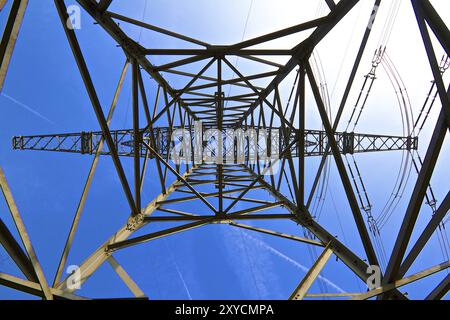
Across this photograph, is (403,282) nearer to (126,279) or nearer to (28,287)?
(126,279)

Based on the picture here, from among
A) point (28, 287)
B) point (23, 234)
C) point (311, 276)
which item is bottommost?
point (311, 276)

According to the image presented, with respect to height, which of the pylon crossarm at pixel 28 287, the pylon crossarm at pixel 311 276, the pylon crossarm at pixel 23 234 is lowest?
the pylon crossarm at pixel 311 276

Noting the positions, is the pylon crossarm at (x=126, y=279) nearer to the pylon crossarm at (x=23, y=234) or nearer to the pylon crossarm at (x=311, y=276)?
the pylon crossarm at (x=23, y=234)

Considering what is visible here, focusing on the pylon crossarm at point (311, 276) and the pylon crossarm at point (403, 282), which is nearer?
the pylon crossarm at point (403, 282)

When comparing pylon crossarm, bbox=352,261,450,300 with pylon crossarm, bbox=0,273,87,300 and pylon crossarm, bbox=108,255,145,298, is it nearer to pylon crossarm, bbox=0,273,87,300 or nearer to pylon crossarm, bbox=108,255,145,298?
pylon crossarm, bbox=108,255,145,298

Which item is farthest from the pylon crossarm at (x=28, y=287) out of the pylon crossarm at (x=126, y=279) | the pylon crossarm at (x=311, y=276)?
the pylon crossarm at (x=311, y=276)

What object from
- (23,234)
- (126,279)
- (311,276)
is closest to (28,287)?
(23,234)

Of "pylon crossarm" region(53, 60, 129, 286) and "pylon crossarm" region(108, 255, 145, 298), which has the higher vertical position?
"pylon crossarm" region(53, 60, 129, 286)

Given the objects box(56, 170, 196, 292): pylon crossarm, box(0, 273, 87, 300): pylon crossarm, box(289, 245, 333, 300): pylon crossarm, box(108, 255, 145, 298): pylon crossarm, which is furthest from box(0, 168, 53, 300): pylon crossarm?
box(289, 245, 333, 300): pylon crossarm

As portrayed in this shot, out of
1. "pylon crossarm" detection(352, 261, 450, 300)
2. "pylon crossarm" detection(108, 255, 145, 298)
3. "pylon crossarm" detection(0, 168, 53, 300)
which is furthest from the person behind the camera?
"pylon crossarm" detection(108, 255, 145, 298)

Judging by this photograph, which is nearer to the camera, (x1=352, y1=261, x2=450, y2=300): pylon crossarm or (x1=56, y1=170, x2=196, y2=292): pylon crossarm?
(x1=352, y1=261, x2=450, y2=300): pylon crossarm
